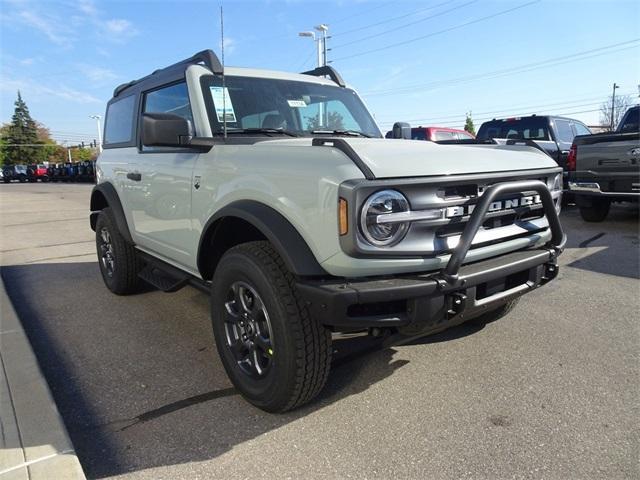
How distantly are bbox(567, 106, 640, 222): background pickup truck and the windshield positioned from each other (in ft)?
17.3

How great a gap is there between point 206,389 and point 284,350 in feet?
2.85

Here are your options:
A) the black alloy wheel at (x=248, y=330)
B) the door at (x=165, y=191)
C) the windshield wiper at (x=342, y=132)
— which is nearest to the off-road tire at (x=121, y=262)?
the door at (x=165, y=191)

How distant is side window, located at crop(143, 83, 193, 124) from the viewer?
344cm

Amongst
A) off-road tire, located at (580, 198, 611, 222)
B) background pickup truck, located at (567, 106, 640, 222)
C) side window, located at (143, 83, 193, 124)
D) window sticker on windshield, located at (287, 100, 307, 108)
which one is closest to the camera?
side window, located at (143, 83, 193, 124)

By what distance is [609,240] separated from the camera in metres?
7.06

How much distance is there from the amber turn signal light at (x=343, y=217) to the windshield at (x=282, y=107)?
135cm

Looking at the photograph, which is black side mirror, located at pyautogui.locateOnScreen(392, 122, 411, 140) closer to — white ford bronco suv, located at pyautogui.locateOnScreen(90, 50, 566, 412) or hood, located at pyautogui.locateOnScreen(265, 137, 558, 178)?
white ford bronco suv, located at pyautogui.locateOnScreen(90, 50, 566, 412)

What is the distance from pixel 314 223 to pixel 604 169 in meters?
7.08

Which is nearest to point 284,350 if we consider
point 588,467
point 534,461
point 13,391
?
point 534,461

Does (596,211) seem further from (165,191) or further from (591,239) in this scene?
(165,191)

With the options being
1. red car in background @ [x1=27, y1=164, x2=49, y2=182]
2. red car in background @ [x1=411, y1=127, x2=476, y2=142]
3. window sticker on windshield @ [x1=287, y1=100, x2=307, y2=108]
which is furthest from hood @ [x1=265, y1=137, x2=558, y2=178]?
red car in background @ [x1=27, y1=164, x2=49, y2=182]

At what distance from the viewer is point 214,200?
9.71 ft

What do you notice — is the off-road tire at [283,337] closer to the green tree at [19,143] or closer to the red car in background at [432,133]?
the red car in background at [432,133]

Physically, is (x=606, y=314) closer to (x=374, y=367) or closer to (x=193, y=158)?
(x=374, y=367)
